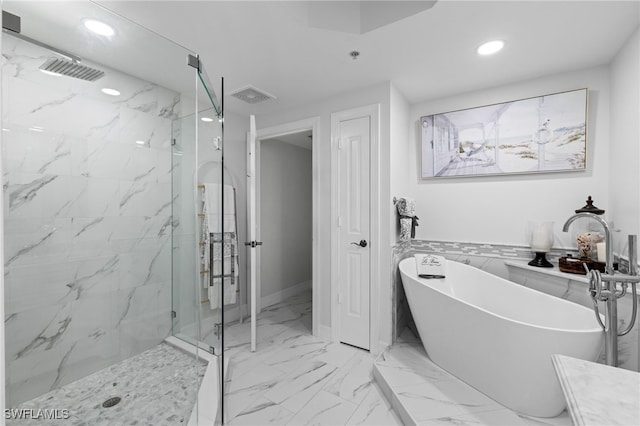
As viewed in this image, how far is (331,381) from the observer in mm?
2139

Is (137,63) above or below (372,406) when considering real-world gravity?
above

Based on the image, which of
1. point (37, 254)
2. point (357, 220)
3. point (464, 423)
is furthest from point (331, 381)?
point (37, 254)

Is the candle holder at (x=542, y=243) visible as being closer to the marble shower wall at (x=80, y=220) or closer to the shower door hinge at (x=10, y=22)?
the marble shower wall at (x=80, y=220)

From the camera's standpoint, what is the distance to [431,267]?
2.64 meters

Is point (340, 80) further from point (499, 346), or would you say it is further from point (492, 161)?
point (499, 346)

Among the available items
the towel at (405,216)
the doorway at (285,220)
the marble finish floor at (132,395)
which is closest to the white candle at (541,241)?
the towel at (405,216)

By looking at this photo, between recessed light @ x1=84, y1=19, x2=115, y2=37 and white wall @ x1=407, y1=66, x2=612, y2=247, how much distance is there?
2.64 m

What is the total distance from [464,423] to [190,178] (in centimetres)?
228

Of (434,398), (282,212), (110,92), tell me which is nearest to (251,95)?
(110,92)

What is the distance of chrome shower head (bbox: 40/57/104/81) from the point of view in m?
1.54

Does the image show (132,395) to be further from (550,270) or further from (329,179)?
(550,270)

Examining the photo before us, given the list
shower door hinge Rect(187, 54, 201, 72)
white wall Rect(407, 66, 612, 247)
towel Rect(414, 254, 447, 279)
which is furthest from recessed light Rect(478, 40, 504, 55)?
shower door hinge Rect(187, 54, 201, 72)

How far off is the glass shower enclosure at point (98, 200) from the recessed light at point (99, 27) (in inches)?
0.7

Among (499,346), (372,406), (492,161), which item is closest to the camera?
(499,346)
